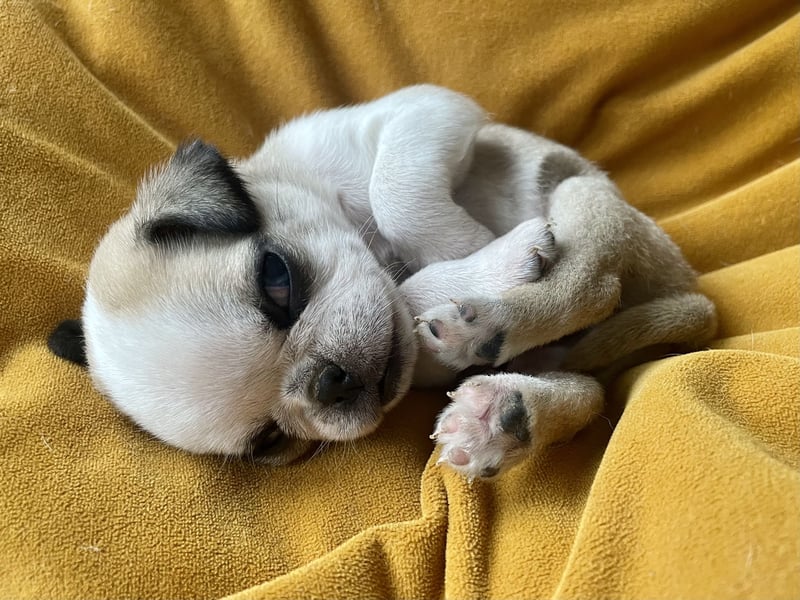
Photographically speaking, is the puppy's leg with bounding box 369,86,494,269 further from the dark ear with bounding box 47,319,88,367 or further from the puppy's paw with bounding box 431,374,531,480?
the dark ear with bounding box 47,319,88,367

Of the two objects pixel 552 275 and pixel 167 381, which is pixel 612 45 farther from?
pixel 167 381

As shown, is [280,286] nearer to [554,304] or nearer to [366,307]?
[366,307]

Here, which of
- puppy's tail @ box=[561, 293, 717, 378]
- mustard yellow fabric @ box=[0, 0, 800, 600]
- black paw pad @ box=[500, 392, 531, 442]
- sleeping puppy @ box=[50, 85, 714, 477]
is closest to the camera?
mustard yellow fabric @ box=[0, 0, 800, 600]

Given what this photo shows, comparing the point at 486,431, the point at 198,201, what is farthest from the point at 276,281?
the point at 486,431

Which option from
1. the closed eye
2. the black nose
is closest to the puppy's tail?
the black nose

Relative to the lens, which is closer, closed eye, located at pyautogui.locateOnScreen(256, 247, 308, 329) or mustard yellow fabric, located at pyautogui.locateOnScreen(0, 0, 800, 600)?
mustard yellow fabric, located at pyautogui.locateOnScreen(0, 0, 800, 600)

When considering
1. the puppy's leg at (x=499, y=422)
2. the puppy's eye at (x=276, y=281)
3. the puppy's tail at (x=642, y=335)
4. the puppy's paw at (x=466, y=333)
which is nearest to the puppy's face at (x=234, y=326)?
the puppy's eye at (x=276, y=281)

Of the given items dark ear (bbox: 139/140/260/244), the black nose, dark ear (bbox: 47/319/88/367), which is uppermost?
dark ear (bbox: 139/140/260/244)

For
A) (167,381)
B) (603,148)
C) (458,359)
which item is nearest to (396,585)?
(458,359)
